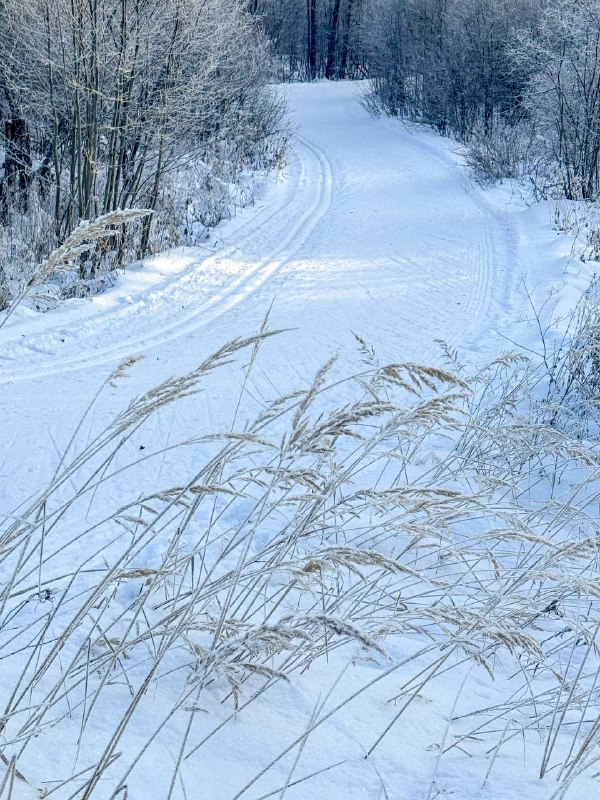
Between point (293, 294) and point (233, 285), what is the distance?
2.27 feet

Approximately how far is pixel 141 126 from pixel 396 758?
9.11m

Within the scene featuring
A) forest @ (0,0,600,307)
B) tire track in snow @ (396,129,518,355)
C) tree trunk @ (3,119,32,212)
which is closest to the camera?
tire track in snow @ (396,129,518,355)

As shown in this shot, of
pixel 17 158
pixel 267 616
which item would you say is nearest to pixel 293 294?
pixel 267 616

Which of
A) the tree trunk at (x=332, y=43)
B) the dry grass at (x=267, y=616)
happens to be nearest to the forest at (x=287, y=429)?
the dry grass at (x=267, y=616)

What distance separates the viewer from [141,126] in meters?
9.93

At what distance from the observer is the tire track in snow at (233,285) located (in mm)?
6148

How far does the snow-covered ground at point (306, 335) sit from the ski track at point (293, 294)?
0.03m

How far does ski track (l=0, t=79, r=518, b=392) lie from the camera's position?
21.4ft

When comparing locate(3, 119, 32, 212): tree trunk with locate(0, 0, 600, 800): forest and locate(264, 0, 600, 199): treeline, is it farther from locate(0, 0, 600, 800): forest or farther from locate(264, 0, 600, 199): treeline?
locate(264, 0, 600, 199): treeline

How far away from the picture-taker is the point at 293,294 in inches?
329

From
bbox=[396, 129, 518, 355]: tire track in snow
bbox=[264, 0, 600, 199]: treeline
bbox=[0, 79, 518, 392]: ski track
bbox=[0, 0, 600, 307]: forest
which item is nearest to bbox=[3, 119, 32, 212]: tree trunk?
bbox=[0, 0, 600, 307]: forest

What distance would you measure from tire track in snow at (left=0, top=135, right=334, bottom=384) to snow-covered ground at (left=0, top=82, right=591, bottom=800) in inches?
→ 1.1

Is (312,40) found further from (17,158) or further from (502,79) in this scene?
(17,158)

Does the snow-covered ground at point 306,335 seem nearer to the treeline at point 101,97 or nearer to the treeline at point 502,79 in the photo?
the treeline at point 101,97
